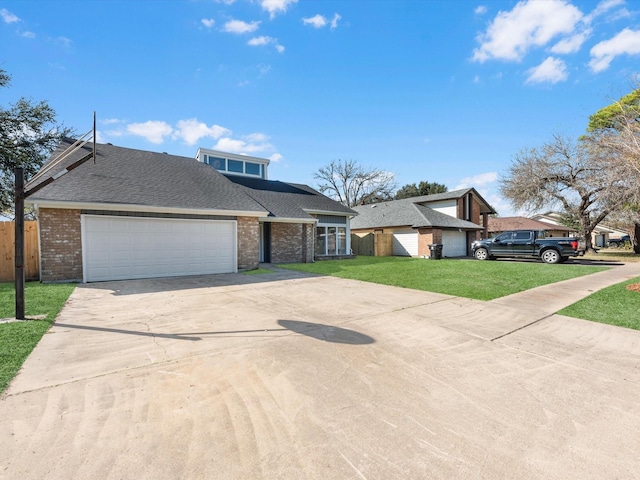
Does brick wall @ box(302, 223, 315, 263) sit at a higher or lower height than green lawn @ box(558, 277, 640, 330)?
higher

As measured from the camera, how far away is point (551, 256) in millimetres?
17344

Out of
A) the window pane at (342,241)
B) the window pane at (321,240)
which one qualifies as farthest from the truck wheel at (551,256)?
the window pane at (321,240)

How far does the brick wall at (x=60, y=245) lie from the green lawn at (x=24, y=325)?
118 cm

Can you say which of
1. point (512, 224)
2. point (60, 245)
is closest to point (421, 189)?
point (512, 224)

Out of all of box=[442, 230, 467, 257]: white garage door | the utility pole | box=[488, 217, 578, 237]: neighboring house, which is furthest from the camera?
box=[488, 217, 578, 237]: neighboring house

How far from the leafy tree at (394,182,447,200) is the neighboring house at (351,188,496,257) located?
16.6 meters

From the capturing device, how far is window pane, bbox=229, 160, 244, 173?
1966 cm

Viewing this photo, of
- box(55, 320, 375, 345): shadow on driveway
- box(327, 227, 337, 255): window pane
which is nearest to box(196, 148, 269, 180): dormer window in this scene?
box(327, 227, 337, 255): window pane

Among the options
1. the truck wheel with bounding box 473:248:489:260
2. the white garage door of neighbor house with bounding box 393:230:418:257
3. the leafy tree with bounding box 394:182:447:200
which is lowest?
the truck wheel with bounding box 473:248:489:260

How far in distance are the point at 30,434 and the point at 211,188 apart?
12.6 m

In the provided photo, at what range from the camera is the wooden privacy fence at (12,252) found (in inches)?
404

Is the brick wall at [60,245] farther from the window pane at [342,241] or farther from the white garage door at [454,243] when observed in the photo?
the white garage door at [454,243]

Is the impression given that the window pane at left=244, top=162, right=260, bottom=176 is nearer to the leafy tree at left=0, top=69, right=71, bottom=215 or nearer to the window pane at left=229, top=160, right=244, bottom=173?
the window pane at left=229, top=160, right=244, bottom=173

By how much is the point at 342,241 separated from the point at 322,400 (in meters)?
17.6
